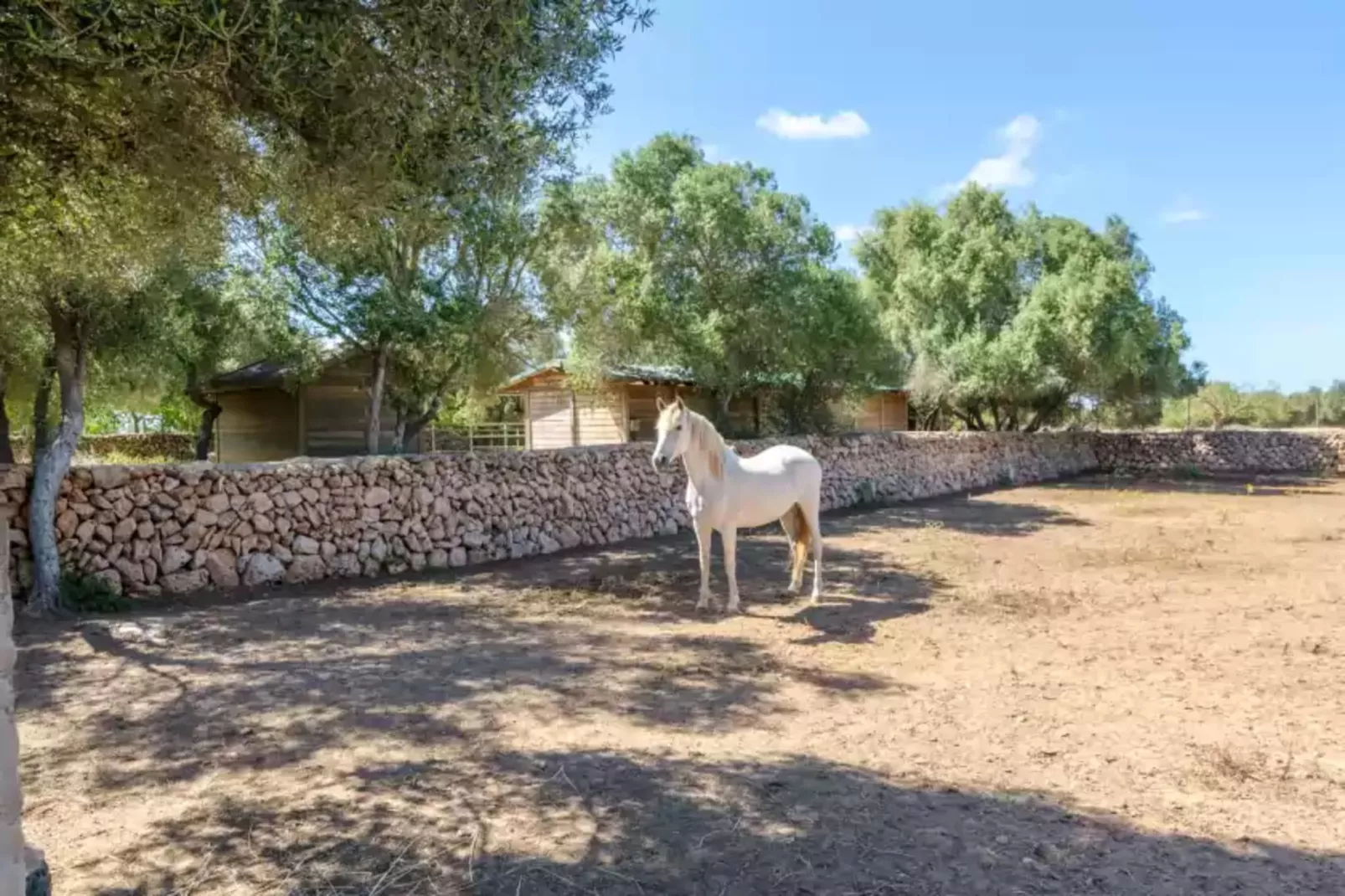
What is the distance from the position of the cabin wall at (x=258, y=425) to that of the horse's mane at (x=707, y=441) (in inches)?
528

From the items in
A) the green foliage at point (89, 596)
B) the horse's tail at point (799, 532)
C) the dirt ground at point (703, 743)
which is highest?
the horse's tail at point (799, 532)

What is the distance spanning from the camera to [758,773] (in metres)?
3.83

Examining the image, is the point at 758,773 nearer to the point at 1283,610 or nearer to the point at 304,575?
the point at 1283,610

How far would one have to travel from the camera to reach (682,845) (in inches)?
124

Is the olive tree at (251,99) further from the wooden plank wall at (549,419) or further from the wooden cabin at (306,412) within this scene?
the wooden plank wall at (549,419)

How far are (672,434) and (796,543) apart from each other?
2.12m

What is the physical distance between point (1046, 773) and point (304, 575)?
7934mm

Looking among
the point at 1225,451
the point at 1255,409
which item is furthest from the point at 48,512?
the point at 1255,409

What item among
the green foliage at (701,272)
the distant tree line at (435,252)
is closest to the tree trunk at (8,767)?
the distant tree line at (435,252)

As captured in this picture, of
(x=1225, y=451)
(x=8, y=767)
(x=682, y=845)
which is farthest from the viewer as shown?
(x=1225, y=451)

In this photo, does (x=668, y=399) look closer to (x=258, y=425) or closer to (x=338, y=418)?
(x=338, y=418)

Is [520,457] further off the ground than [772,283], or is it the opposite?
[772,283]

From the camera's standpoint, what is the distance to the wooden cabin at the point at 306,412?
1772 cm

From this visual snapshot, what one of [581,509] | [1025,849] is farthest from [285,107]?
[581,509]
